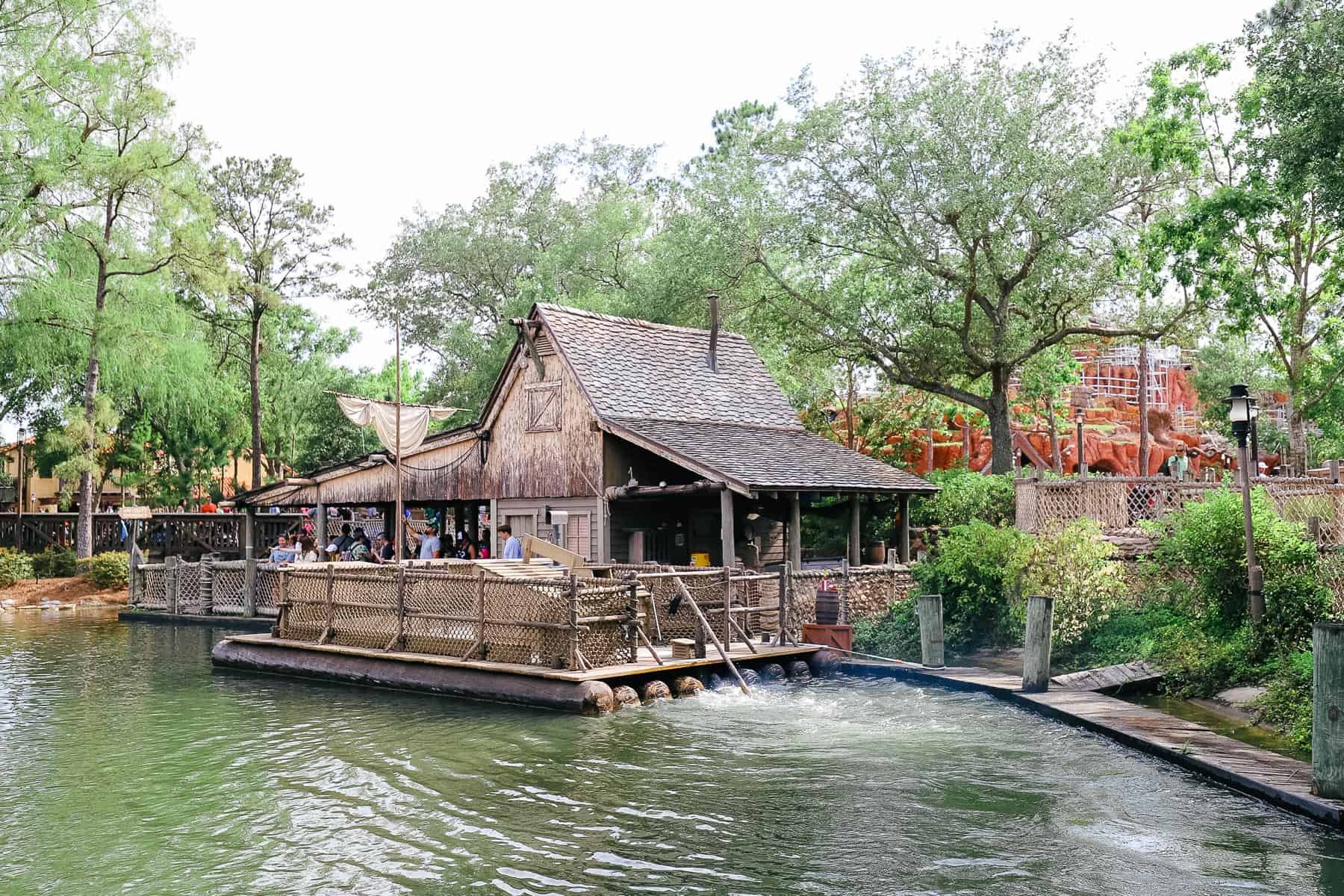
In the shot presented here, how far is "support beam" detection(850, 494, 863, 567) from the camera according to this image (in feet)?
80.6

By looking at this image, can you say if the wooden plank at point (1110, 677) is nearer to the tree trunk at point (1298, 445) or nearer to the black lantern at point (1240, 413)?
the black lantern at point (1240, 413)

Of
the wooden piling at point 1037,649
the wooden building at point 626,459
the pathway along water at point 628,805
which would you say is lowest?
the pathway along water at point 628,805

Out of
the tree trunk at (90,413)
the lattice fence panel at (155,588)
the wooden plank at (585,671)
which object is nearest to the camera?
the wooden plank at (585,671)

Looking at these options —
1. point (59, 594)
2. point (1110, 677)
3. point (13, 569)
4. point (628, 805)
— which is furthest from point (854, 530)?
point (13, 569)

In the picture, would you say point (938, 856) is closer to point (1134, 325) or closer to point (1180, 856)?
point (1180, 856)

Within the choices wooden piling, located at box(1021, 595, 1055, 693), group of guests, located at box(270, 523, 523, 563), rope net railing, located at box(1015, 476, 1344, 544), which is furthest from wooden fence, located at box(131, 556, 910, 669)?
group of guests, located at box(270, 523, 523, 563)

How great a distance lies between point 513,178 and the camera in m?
58.0

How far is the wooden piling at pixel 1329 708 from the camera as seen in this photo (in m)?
9.80

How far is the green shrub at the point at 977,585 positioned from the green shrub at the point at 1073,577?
0.47m

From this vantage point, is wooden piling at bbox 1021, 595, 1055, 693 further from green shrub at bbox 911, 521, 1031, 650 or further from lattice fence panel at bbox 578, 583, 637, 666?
lattice fence panel at bbox 578, 583, 637, 666

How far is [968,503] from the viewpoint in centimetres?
2819

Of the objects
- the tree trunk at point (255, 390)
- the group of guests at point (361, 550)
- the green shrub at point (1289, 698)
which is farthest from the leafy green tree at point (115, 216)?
the green shrub at point (1289, 698)

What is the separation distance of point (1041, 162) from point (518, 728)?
68.2 ft

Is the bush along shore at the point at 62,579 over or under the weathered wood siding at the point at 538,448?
under
